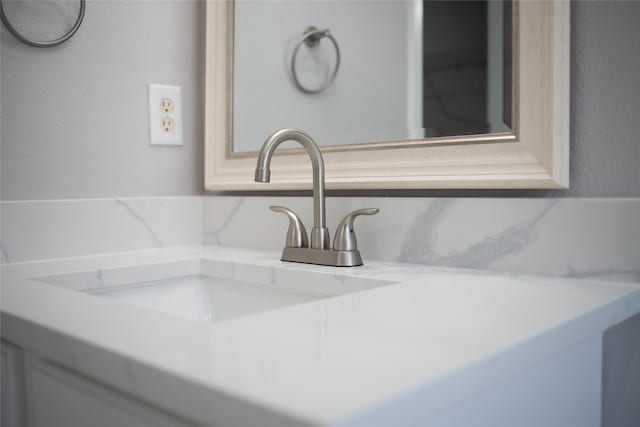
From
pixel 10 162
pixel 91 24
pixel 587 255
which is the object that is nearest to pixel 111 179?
pixel 10 162

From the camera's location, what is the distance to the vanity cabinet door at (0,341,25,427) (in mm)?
659

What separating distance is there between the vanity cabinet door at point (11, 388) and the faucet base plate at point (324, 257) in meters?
0.45

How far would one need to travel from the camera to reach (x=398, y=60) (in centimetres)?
104

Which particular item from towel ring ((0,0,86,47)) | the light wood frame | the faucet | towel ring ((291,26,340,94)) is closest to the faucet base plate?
the faucet

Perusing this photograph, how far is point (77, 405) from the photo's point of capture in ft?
1.87

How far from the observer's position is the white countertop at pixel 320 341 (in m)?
0.39

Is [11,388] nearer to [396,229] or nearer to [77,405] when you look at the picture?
[77,405]

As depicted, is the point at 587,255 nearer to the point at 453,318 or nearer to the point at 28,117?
the point at 453,318

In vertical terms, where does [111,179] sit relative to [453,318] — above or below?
above

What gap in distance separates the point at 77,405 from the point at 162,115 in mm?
773

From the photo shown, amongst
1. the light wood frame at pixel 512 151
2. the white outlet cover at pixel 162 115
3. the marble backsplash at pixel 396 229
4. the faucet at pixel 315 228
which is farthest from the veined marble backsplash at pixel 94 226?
the faucet at pixel 315 228

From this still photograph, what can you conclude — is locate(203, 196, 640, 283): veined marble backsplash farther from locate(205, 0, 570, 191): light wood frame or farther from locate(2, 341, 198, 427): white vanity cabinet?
locate(2, 341, 198, 427): white vanity cabinet

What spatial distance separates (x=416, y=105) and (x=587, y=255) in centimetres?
38

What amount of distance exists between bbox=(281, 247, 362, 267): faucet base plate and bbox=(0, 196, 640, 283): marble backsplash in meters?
0.08
